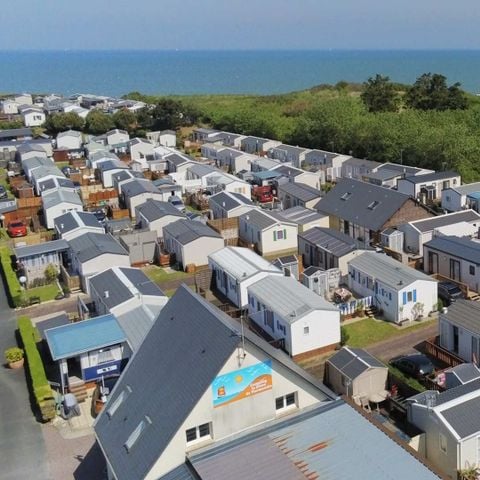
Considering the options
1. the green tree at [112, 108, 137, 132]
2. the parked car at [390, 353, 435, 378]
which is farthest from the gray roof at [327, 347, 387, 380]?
the green tree at [112, 108, 137, 132]

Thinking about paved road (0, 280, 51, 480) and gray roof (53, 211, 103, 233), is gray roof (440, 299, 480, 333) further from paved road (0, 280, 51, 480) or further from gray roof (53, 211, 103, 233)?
gray roof (53, 211, 103, 233)

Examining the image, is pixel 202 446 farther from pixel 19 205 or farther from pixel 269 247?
pixel 19 205

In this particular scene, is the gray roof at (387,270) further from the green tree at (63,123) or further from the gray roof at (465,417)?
the green tree at (63,123)

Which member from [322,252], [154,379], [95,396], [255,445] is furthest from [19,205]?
[255,445]

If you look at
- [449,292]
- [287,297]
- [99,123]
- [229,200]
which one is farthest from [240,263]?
[99,123]

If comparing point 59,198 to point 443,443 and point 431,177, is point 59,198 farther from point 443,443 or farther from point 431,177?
point 443,443

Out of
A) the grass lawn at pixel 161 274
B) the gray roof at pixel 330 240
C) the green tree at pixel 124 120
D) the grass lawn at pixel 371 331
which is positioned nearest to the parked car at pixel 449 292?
the grass lawn at pixel 371 331
